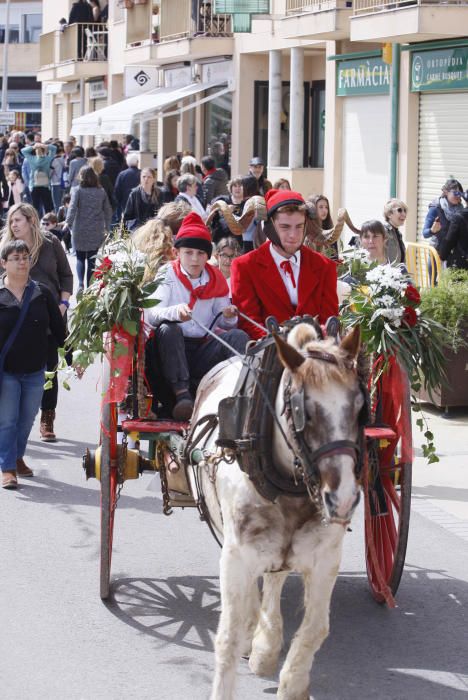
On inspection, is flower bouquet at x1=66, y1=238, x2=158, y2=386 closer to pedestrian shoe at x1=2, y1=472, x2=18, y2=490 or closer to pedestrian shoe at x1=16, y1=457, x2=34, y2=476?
pedestrian shoe at x1=2, y1=472, x2=18, y2=490

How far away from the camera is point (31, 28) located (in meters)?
77.8

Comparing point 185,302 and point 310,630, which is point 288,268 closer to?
point 185,302

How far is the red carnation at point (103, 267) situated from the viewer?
7.16 metres

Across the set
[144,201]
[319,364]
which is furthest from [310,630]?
[144,201]

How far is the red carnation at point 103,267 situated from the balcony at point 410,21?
1416 centimetres

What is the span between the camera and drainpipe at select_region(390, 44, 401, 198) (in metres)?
22.6

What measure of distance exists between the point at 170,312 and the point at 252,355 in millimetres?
1568

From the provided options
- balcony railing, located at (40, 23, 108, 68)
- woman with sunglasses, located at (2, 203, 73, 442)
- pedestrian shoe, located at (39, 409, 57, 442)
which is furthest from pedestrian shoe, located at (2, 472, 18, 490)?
balcony railing, located at (40, 23, 108, 68)

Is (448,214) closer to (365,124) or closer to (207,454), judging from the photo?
(365,124)

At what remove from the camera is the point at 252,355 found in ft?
18.1

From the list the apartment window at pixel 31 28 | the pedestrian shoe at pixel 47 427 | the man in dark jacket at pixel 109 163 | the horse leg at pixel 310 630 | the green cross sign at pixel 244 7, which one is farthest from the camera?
the apartment window at pixel 31 28

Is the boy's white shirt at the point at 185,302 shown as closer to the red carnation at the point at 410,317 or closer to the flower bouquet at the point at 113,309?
the flower bouquet at the point at 113,309

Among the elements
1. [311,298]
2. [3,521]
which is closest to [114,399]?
[311,298]

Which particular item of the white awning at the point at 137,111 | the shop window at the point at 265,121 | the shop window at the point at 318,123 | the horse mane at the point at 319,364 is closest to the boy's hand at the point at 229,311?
the horse mane at the point at 319,364
